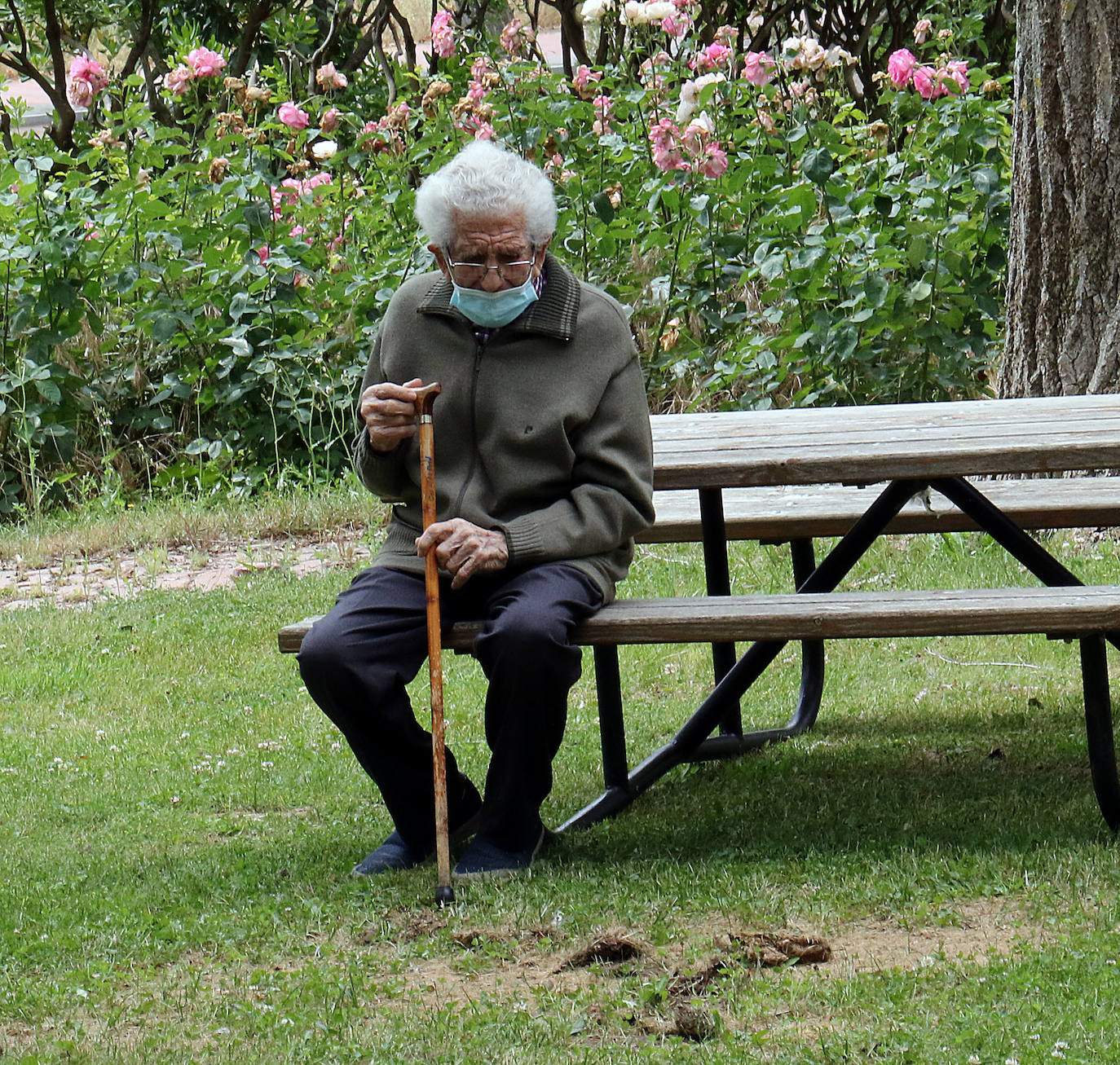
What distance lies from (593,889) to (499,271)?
121cm

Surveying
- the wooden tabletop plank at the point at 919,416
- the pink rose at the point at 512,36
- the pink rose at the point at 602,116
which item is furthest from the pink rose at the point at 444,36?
the wooden tabletop plank at the point at 919,416

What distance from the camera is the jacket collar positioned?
3.36m

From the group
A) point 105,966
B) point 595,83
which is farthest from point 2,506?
point 105,966

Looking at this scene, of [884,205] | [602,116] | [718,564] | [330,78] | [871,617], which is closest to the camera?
[871,617]

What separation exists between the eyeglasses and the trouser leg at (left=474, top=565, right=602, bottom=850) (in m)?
0.58

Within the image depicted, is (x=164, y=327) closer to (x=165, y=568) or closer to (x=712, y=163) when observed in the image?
(x=165, y=568)

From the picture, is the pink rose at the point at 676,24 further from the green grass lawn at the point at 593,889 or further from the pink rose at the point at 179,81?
the green grass lawn at the point at 593,889

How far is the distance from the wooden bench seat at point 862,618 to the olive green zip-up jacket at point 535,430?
0.55ft

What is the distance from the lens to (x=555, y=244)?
725 cm

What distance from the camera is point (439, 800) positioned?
3.21 metres

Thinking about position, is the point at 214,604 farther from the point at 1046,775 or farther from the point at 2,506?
the point at 1046,775

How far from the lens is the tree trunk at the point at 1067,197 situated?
18.0 feet

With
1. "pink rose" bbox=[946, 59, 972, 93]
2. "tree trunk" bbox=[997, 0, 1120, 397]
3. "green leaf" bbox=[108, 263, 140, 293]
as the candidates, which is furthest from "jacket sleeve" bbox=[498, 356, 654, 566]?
"green leaf" bbox=[108, 263, 140, 293]

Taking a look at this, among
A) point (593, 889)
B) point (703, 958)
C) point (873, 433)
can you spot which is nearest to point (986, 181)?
point (873, 433)
